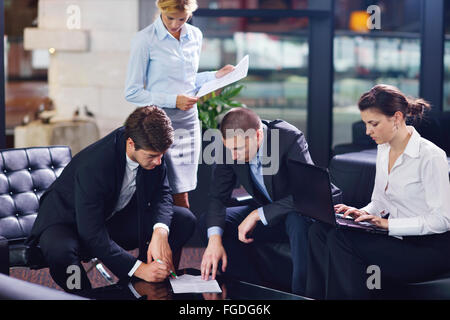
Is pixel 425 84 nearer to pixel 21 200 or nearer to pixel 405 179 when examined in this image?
pixel 405 179

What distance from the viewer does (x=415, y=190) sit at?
2.45m

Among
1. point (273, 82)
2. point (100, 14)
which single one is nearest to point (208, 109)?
point (273, 82)

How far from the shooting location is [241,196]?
10.3 ft

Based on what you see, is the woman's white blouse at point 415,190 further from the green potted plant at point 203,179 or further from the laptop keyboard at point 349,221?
the green potted plant at point 203,179

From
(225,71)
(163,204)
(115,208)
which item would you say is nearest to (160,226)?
(163,204)

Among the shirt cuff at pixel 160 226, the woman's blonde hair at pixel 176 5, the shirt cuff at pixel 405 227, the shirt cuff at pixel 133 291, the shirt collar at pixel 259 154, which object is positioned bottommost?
the shirt cuff at pixel 133 291

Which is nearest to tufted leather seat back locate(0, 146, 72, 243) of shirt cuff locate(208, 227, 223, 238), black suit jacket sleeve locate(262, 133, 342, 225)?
shirt cuff locate(208, 227, 223, 238)

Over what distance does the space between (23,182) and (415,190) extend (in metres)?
1.85

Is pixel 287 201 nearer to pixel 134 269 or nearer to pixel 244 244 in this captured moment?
pixel 244 244

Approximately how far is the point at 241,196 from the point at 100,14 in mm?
2691

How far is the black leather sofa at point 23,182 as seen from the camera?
303 cm

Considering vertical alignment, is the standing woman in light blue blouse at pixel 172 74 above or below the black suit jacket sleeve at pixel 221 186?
above

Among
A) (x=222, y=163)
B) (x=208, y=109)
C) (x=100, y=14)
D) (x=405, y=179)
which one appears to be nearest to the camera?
(x=405, y=179)

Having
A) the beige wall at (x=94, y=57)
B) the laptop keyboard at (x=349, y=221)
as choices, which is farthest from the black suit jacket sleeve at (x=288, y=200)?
the beige wall at (x=94, y=57)
